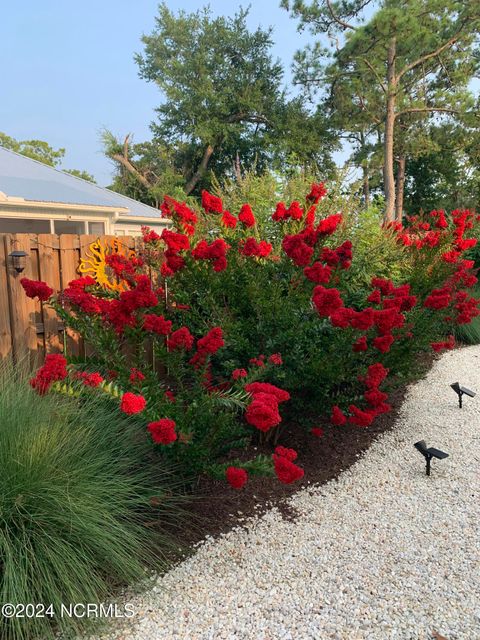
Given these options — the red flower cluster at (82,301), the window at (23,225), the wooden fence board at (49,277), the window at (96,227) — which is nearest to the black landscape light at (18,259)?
the wooden fence board at (49,277)

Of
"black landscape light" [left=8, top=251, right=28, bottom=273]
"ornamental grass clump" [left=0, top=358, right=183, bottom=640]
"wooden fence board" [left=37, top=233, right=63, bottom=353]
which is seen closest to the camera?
"ornamental grass clump" [left=0, top=358, right=183, bottom=640]

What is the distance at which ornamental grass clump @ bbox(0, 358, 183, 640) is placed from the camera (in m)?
1.69

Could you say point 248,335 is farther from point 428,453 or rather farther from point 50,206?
point 50,206

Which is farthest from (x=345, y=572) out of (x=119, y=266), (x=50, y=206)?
(x=50, y=206)

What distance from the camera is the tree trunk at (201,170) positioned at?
24250mm

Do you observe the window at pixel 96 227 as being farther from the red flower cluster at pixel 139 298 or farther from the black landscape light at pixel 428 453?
the black landscape light at pixel 428 453

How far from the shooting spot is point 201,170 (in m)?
24.4

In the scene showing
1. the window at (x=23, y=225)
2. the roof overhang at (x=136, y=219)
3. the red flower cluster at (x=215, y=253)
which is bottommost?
the red flower cluster at (x=215, y=253)

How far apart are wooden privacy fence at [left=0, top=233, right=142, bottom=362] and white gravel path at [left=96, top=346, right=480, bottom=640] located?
2.04 m

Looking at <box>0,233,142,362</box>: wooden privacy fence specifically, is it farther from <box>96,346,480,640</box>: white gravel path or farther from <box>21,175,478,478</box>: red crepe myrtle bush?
<box>96,346,480,640</box>: white gravel path

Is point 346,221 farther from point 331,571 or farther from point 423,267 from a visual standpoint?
point 331,571

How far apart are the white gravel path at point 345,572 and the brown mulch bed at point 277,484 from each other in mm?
73

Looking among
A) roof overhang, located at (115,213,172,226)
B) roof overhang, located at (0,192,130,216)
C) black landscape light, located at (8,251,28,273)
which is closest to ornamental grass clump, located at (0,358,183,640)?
black landscape light, located at (8,251,28,273)

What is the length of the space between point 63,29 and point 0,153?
4.09 metres
